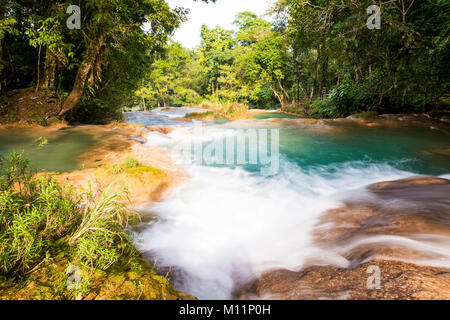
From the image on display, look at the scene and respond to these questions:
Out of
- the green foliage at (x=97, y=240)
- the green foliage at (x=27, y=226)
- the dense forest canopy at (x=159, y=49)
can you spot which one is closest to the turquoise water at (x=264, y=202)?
the green foliage at (x=97, y=240)

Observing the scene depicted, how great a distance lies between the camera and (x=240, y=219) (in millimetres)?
3820

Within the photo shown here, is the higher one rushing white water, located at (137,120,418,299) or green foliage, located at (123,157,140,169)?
green foliage, located at (123,157,140,169)

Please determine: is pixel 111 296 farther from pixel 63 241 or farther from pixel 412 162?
pixel 412 162

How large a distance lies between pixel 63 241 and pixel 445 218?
14.1 feet

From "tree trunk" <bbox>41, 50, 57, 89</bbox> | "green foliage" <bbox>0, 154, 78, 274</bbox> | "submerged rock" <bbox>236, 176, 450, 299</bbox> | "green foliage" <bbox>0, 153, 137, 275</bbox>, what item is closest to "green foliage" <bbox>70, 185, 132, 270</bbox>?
"green foliage" <bbox>0, 153, 137, 275</bbox>

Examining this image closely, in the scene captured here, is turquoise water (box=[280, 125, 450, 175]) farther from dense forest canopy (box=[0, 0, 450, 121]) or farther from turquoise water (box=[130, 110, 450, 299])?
dense forest canopy (box=[0, 0, 450, 121])

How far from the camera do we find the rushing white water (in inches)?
103

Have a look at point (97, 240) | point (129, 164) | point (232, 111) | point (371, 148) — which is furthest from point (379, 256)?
point (232, 111)

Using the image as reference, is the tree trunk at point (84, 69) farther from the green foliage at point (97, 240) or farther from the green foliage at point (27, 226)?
the green foliage at point (97, 240)

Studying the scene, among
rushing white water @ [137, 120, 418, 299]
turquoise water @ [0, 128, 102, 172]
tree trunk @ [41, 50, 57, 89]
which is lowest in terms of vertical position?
rushing white water @ [137, 120, 418, 299]

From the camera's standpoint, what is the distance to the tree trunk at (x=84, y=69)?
28.4 feet

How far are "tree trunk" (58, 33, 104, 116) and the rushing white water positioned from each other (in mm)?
6617

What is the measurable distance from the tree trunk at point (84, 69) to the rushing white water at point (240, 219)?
6.62 m
